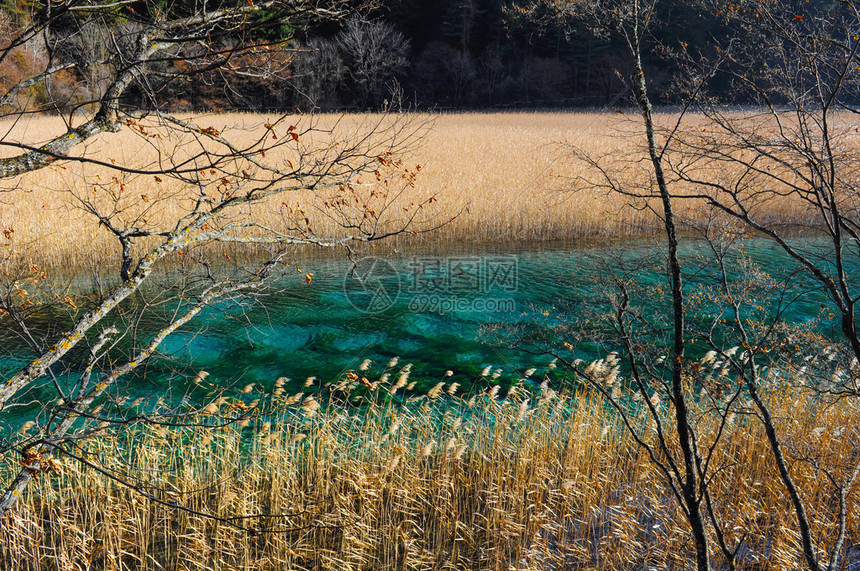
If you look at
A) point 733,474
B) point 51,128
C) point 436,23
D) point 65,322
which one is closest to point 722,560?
point 733,474

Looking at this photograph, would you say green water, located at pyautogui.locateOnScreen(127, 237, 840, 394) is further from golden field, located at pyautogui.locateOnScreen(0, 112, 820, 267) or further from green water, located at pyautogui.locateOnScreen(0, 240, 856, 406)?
golden field, located at pyautogui.locateOnScreen(0, 112, 820, 267)

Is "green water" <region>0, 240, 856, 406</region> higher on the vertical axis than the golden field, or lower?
lower

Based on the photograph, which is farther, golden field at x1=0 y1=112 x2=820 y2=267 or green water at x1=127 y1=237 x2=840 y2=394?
golden field at x1=0 y1=112 x2=820 y2=267

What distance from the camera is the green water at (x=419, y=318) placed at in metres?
7.07

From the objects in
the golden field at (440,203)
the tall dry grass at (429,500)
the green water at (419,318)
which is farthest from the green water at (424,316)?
the tall dry grass at (429,500)

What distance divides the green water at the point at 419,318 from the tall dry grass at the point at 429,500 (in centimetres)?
158

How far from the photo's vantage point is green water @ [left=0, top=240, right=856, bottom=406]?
23.2 feet

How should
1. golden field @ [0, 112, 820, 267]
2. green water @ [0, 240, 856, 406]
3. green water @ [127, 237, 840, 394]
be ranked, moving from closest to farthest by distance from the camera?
green water @ [0, 240, 856, 406]
green water @ [127, 237, 840, 394]
golden field @ [0, 112, 820, 267]

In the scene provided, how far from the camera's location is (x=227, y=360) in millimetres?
7270

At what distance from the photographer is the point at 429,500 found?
4586mm

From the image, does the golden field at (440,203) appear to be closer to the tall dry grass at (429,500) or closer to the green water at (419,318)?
the green water at (419,318)

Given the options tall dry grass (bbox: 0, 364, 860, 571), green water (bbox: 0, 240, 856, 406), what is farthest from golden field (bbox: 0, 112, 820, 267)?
tall dry grass (bbox: 0, 364, 860, 571)

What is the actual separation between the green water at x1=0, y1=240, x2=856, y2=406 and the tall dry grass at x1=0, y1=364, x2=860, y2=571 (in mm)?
1581

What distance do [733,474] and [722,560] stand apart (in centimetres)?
115
